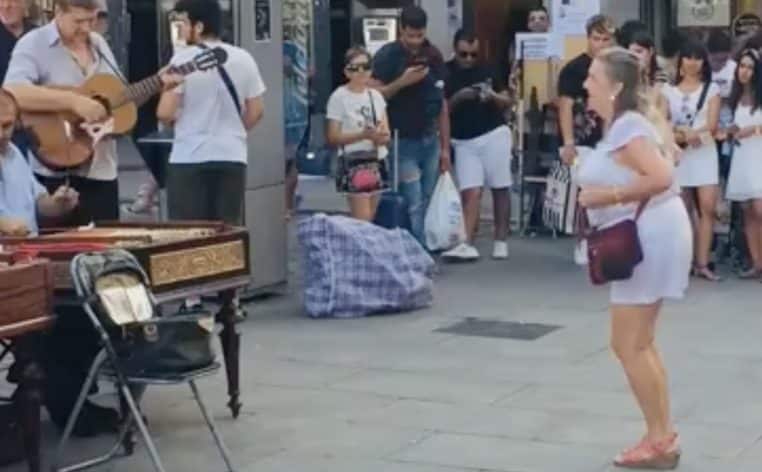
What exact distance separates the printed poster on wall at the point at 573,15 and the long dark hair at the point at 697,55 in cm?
151

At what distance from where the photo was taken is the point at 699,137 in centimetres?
1203

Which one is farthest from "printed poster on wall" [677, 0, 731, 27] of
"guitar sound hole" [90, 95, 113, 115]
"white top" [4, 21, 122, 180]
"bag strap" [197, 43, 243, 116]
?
"guitar sound hole" [90, 95, 113, 115]

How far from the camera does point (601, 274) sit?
22.8 ft

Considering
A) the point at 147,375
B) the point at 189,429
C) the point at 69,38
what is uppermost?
the point at 69,38

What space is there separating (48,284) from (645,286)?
235 centimetres

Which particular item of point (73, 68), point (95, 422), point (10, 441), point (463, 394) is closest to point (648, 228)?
point (463, 394)

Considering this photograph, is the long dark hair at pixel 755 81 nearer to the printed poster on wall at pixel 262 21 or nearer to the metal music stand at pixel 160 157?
the printed poster on wall at pixel 262 21

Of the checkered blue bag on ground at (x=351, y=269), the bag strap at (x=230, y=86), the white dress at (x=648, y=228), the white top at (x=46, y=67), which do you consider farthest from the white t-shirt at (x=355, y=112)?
the white dress at (x=648, y=228)

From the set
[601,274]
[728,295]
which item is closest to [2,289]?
[601,274]

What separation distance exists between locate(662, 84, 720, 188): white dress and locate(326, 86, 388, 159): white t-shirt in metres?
2.05

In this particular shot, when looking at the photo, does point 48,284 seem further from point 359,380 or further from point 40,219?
point 359,380

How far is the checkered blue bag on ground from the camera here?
34.6 ft

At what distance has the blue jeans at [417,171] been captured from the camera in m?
12.4

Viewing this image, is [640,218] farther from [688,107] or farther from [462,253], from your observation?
[462,253]
